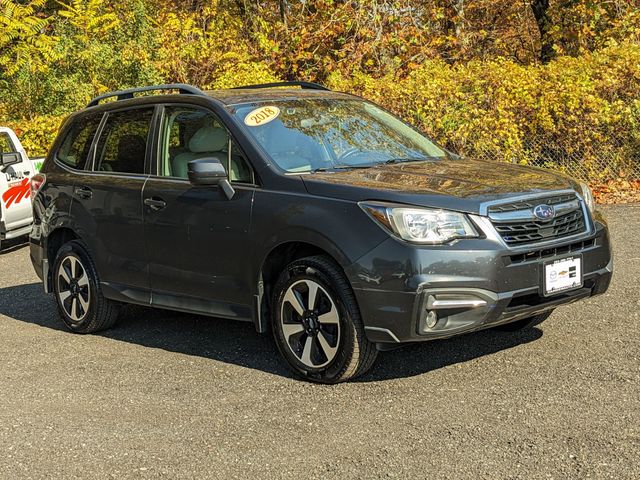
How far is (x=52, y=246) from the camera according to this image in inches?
318

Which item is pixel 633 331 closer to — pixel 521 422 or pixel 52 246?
pixel 521 422

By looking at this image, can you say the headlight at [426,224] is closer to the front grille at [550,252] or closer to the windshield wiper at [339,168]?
the front grille at [550,252]

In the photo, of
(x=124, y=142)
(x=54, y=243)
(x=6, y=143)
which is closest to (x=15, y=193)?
(x=6, y=143)

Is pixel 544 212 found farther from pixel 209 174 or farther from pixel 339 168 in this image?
pixel 209 174

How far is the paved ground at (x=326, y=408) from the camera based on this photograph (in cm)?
460

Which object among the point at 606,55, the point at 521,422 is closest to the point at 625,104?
the point at 606,55

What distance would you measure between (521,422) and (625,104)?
967 cm

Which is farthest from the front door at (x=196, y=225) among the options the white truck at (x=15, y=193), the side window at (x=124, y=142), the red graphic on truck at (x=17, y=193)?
the red graphic on truck at (x=17, y=193)

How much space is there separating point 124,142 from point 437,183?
9.00ft

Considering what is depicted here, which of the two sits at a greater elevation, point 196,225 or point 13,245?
point 196,225

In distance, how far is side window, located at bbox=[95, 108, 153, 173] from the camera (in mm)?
7172

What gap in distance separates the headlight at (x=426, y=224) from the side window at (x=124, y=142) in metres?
2.39

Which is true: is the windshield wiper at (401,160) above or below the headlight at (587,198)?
above

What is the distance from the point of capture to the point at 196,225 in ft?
21.2
